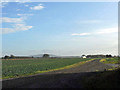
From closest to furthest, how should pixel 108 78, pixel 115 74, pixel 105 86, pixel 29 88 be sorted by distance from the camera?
1. pixel 105 86
2. pixel 108 78
3. pixel 115 74
4. pixel 29 88

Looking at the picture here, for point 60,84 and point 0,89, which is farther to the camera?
point 0,89

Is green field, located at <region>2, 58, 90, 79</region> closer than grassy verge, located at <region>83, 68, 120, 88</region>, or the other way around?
grassy verge, located at <region>83, 68, 120, 88</region>

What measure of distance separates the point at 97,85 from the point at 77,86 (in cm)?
172

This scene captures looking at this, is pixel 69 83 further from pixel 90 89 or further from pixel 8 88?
pixel 8 88

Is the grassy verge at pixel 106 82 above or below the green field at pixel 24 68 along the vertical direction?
above

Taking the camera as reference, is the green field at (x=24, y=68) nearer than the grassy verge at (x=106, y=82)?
No

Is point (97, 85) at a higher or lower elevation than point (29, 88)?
higher

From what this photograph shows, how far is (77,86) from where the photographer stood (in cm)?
1077

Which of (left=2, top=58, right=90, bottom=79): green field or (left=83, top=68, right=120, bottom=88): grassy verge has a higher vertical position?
(left=83, top=68, right=120, bottom=88): grassy verge

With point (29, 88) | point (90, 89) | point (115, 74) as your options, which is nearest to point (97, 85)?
point (90, 89)

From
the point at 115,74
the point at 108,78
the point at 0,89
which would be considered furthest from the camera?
the point at 0,89

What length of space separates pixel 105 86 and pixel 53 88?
3.69 meters

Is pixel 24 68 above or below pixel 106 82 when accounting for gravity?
below

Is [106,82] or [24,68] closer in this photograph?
[106,82]
